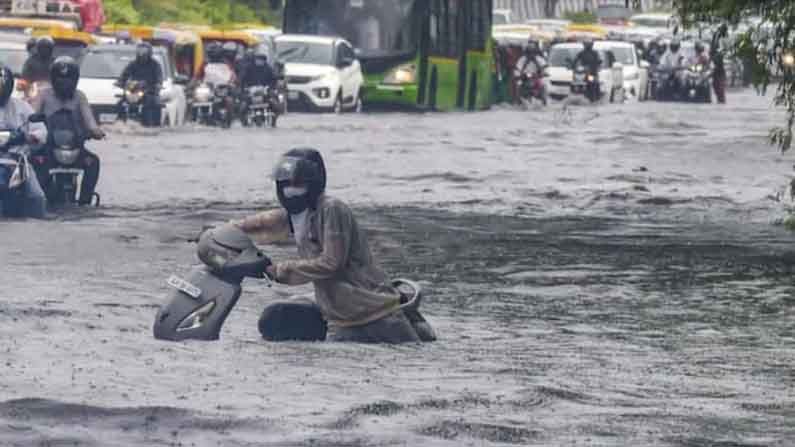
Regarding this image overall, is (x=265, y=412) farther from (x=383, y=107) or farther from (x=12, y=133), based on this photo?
(x=383, y=107)

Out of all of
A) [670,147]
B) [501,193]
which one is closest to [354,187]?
[501,193]

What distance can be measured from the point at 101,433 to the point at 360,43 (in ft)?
141

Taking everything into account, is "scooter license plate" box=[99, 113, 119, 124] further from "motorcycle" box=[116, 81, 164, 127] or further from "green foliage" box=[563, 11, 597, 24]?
"green foliage" box=[563, 11, 597, 24]

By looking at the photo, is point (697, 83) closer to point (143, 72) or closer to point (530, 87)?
point (530, 87)

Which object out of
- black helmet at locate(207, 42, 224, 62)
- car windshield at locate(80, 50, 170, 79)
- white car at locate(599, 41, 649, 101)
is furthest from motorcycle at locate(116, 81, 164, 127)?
white car at locate(599, 41, 649, 101)

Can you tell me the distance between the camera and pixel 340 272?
1341cm

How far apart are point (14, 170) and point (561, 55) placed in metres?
42.7

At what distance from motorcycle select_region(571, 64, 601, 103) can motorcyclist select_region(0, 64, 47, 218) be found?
1548 inches

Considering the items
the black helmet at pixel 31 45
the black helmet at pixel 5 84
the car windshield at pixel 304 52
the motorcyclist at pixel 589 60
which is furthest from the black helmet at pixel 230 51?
the black helmet at pixel 5 84

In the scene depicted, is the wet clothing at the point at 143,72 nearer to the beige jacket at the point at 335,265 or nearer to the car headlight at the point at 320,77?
the car headlight at the point at 320,77

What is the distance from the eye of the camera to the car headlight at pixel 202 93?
43.2 m

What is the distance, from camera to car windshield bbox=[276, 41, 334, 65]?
49.8 meters

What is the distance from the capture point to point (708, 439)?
10586 millimetres

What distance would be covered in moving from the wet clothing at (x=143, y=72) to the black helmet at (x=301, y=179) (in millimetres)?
26158
